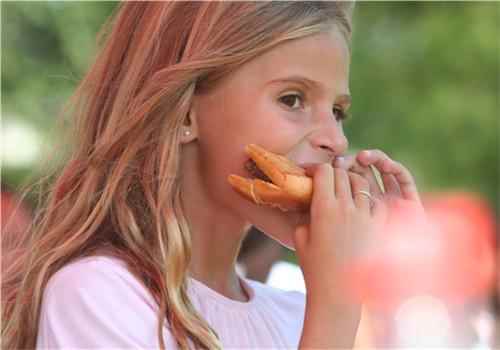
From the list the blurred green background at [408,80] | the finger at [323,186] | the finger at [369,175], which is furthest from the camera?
the blurred green background at [408,80]

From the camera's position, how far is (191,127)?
2256 mm

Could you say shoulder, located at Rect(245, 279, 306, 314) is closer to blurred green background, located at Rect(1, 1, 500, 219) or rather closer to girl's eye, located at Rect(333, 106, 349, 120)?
girl's eye, located at Rect(333, 106, 349, 120)

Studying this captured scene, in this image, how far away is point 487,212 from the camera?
941 centimetres

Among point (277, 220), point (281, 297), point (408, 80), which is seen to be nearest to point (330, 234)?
point (277, 220)

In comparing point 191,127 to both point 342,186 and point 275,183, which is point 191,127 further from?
point 342,186

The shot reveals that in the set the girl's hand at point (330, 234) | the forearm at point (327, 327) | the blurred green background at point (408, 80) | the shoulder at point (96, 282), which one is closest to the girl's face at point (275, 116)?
the girl's hand at point (330, 234)

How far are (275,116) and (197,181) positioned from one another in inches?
10.5

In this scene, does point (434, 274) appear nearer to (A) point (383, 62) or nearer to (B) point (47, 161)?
(B) point (47, 161)

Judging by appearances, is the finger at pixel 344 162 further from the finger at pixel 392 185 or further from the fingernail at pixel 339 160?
the finger at pixel 392 185

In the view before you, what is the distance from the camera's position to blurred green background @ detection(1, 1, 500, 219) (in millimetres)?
8930

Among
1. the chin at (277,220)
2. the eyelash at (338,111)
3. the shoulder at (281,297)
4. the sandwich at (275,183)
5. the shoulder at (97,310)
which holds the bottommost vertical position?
the shoulder at (97,310)

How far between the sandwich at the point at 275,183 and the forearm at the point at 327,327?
229mm

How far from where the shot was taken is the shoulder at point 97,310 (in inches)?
76.4

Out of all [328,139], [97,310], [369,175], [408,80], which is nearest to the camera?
[97,310]
